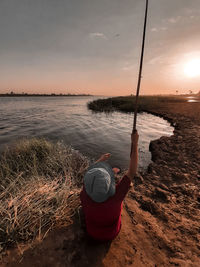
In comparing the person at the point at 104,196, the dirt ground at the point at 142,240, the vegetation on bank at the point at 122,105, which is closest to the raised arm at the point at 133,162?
the person at the point at 104,196

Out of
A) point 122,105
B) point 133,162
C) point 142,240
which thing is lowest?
point 142,240

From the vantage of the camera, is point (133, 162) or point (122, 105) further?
point (122, 105)

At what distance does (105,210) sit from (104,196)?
0.29 m

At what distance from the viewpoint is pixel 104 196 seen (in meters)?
1.79

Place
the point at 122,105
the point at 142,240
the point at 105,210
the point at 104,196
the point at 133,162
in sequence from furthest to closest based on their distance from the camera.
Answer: the point at 122,105 < the point at 142,240 < the point at 133,162 < the point at 105,210 < the point at 104,196

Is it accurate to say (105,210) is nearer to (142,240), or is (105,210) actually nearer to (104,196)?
(104,196)

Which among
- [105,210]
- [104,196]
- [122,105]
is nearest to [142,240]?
[105,210]

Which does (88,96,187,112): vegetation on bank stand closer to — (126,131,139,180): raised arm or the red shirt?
(126,131,139,180): raised arm

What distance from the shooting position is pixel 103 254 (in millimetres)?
2197

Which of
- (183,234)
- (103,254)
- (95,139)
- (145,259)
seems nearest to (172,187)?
(183,234)

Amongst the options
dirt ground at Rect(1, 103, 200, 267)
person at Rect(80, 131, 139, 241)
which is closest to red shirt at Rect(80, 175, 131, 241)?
person at Rect(80, 131, 139, 241)

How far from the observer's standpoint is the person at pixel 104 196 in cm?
177

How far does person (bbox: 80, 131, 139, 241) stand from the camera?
5.82 ft

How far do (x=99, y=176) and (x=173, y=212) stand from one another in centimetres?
274
